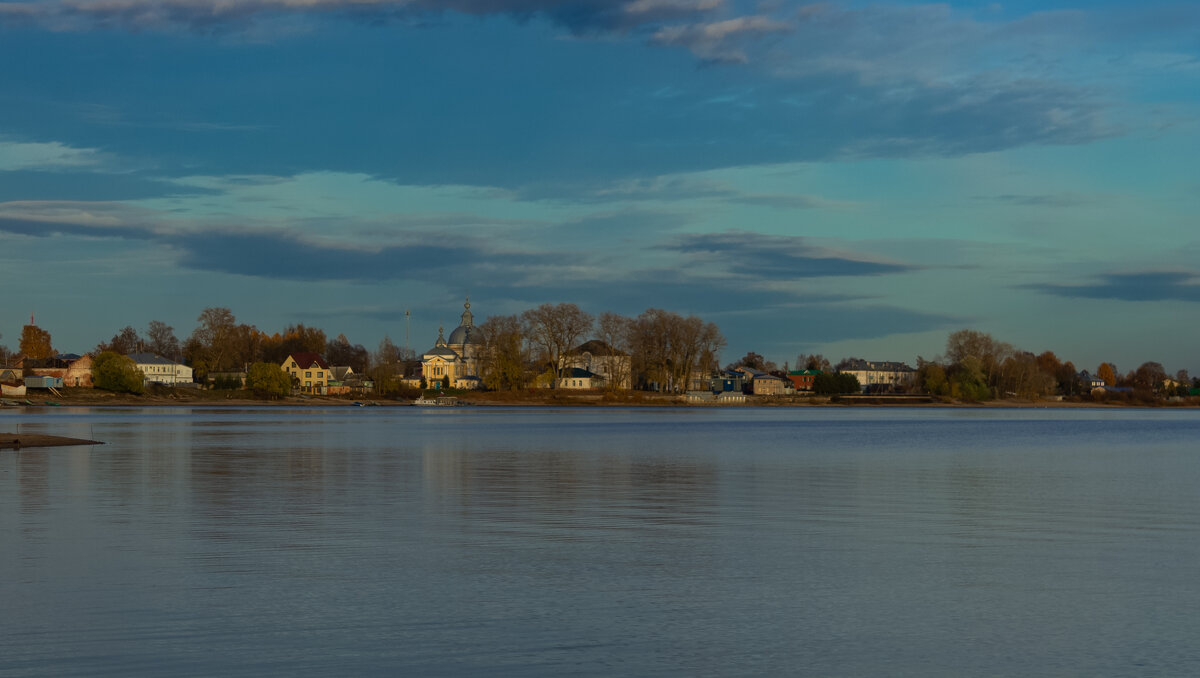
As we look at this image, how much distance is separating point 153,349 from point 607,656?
18674 cm

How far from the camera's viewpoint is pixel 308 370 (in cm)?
17512

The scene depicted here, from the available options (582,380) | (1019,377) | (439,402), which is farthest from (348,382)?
(1019,377)

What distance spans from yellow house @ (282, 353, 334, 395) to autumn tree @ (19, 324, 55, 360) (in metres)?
38.7

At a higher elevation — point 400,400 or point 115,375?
point 115,375

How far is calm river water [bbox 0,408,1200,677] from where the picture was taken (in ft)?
30.8

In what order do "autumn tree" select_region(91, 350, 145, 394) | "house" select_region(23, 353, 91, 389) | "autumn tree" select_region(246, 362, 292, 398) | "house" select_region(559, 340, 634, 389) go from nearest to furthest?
"autumn tree" select_region(91, 350, 145, 394) → "house" select_region(559, 340, 634, 389) → "autumn tree" select_region(246, 362, 292, 398) → "house" select_region(23, 353, 91, 389)

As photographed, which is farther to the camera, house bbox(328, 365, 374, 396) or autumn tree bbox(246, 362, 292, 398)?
house bbox(328, 365, 374, 396)

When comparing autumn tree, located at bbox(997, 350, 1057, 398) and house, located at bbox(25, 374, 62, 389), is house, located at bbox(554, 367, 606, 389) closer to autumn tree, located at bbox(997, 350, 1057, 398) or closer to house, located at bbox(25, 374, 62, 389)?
autumn tree, located at bbox(997, 350, 1057, 398)

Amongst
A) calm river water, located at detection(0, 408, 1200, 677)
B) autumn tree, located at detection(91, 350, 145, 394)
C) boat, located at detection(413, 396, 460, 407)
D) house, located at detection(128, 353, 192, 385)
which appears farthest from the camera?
house, located at detection(128, 353, 192, 385)

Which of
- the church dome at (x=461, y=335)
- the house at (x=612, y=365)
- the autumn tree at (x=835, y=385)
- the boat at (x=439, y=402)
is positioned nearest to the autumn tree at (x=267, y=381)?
the boat at (x=439, y=402)

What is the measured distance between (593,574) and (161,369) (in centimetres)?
16444

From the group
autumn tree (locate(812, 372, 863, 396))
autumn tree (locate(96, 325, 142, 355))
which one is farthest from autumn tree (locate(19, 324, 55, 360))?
autumn tree (locate(812, 372, 863, 396))

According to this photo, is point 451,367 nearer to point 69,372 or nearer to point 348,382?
point 348,382

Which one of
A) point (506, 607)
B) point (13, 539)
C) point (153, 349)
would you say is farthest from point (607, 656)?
point (153, 349)
